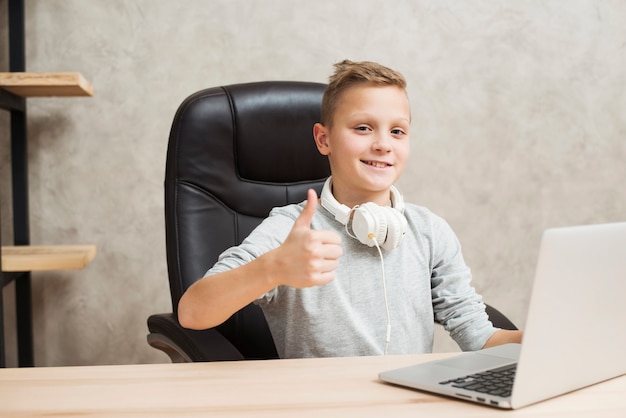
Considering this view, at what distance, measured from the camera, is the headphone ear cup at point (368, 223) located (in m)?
1.20

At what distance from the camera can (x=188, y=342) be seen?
3.89 ft

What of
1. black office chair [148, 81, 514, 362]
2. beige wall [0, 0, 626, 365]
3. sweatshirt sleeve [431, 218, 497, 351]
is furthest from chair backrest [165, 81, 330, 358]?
beige wall [0, 0, 626, 365]

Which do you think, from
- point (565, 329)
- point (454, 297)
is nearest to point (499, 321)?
point (454, 297)

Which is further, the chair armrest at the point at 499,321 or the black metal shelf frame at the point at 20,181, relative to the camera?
the black metal shelf frame at the point at 20,181

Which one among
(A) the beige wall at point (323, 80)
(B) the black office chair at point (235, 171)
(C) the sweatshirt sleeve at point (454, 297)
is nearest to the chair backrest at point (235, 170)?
(B) the black office chair at point (235, 171)

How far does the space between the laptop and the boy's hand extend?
0.17 meters

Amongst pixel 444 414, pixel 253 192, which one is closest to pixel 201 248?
pixel 253 192

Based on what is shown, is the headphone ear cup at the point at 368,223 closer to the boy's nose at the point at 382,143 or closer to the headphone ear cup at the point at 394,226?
the headphone ear cup at the point at 394,226

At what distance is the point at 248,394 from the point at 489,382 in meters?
0.28

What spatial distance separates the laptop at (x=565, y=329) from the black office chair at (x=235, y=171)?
23.1 inches

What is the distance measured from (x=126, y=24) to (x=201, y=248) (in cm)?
100

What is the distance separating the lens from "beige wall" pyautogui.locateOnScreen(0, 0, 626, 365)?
2174 mm

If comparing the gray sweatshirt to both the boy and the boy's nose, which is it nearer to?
the boy

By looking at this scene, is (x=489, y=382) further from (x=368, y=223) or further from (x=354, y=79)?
(x=354, y=79)
